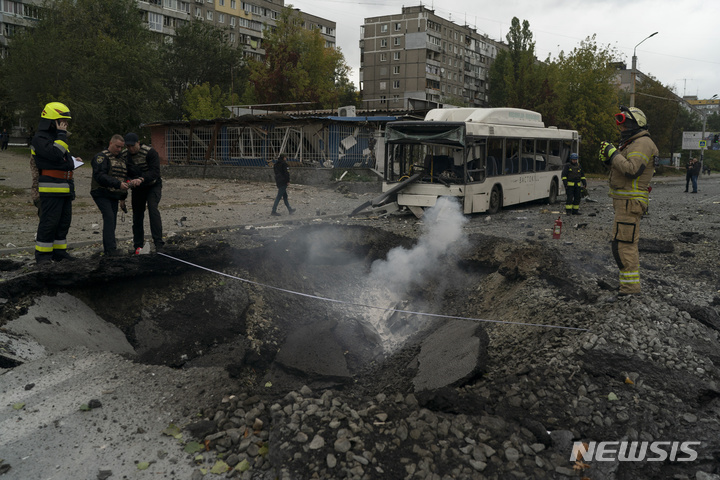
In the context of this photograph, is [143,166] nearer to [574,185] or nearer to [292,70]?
[574,185]

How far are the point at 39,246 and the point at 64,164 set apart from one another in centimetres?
112

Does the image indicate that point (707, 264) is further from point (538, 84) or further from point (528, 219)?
point (538, 84)

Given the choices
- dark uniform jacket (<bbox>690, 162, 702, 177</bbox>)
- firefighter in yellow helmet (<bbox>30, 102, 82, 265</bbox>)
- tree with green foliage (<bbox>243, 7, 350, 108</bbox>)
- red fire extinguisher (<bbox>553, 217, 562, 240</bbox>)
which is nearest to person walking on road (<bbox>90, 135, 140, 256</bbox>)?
firefighter in yellow helmet (<bbox>30, 102, 82, 265</bbox>)

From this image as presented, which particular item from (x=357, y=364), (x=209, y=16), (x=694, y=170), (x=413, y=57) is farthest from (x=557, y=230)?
(x=413, y=57)

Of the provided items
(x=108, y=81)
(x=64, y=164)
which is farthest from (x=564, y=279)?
(x=108, y=81)

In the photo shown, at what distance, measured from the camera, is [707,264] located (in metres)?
8.25

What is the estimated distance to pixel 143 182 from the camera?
7.59m

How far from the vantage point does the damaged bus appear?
1273 cm

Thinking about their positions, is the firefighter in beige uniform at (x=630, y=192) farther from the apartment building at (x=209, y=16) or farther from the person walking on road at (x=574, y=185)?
the apartment building at (x=209, y=16)

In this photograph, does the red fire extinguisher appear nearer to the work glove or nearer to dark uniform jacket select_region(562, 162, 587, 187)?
the work glove

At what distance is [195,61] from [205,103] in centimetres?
1298

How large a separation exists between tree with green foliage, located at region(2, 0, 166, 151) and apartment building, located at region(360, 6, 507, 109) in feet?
134

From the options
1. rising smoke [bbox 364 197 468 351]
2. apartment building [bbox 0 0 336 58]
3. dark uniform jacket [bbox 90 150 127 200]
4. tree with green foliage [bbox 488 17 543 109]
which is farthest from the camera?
apartment building [bbox 0 0 336 58]

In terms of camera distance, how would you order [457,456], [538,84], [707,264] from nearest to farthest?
[457,456] < [707,264] < [538,84]
